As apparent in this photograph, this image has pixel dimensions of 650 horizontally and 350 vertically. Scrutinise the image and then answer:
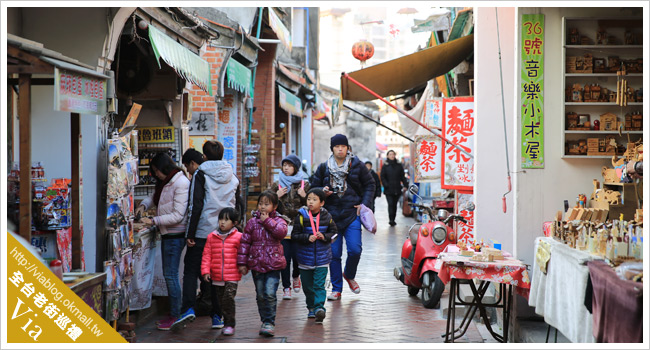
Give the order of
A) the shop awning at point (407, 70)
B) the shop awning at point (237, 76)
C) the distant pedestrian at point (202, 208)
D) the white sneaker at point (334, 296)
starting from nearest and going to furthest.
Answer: the distant pedestrian at point (202, 208) → the white sneaker at point (334, 296) → the shop awning at point (407, 70) → the shop awning at point (237, 76)

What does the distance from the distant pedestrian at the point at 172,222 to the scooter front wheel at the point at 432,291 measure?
2.76 m

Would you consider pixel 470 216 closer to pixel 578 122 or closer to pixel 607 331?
pixel 578 122

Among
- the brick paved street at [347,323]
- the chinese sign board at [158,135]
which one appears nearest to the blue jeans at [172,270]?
the brick paved street at [347,323]

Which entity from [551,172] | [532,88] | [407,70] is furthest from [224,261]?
[407,70]

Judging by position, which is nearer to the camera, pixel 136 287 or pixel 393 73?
pixel 136 287

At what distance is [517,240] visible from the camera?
693cm

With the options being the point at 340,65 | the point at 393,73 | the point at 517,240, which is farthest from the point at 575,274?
the point at 340,65

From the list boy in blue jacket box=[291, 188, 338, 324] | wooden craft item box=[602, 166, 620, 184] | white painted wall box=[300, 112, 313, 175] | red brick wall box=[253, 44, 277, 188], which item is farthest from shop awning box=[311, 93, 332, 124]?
wooden craft item box=[602, 166, 620, 184]

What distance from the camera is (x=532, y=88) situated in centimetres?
684

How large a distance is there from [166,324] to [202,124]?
6224 mm

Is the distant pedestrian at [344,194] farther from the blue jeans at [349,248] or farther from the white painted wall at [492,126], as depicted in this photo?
the white painted wall at [492,126]

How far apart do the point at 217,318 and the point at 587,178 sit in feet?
12.4

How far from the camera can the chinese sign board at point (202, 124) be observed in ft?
42.5

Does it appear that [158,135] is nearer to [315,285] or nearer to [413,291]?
[315,285]
